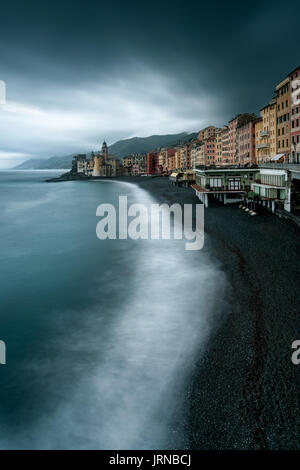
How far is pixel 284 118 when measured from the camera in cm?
6606

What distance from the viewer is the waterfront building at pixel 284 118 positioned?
210ft

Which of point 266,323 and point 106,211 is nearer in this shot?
point 266,323

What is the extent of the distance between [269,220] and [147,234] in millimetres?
15927

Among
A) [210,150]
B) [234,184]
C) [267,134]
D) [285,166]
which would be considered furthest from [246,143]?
[285,166]

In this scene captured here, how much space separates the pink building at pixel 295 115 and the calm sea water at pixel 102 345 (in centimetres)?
3895

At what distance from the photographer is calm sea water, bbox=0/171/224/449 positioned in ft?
39.4

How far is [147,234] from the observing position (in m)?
45.0

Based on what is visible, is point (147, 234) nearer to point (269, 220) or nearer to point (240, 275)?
point (269, 220)

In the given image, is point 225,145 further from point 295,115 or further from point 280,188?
point 280,188

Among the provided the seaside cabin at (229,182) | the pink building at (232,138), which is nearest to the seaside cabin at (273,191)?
the seaside cabin at (229,182)

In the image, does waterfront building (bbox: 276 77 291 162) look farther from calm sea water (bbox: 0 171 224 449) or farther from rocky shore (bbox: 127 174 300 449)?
rocky shore (bbox: 127 174 300 449)

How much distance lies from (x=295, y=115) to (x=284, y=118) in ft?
20.8

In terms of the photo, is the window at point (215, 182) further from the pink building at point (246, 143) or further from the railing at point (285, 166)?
the pink building at point (246, 143)
